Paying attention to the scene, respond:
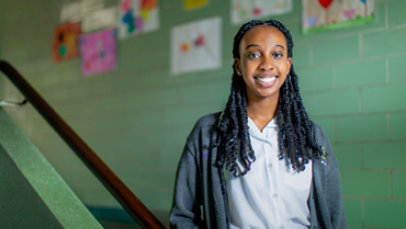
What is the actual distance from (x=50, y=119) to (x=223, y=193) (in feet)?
3.13

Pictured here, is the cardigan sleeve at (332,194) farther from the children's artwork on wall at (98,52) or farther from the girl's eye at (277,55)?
the children's artwork on wall at (98,52)

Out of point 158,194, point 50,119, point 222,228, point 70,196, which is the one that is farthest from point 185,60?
point 222,228

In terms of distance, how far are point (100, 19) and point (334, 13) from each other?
205 cm

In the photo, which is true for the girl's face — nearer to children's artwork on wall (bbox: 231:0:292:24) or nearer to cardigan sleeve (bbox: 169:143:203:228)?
cardigan sleeve (bbox: 169:143:203:228)

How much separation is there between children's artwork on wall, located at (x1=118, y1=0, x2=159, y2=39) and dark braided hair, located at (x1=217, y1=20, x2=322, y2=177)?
1.86m

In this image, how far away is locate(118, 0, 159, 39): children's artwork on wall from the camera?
2.95m

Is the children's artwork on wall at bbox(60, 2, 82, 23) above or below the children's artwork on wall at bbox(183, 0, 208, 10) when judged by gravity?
above

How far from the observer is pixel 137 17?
3.04 meters

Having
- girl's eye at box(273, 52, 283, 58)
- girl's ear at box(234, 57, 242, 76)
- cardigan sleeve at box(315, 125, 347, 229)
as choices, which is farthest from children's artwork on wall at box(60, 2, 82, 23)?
cardigan sleeve at box(315, 125, 347, 229)

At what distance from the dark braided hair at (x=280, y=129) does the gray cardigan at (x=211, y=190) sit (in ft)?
0.12

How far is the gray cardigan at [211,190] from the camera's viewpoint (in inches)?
44.8

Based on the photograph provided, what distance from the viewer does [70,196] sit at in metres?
1.57

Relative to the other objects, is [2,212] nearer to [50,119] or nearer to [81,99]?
[50,119]

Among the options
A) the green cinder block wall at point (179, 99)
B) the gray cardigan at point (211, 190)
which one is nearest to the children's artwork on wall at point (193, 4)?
the green cinder block wall at point (179, 99)
